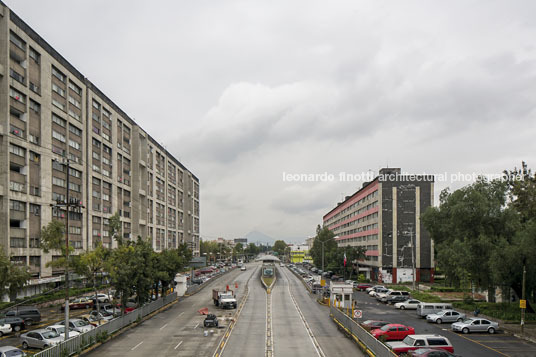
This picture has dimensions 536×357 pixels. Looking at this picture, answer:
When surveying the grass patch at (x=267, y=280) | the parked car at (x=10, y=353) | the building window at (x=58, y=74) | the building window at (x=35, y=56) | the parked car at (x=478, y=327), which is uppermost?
the building window at (x=35, y=56)

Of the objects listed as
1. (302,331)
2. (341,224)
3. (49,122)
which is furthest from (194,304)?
(341,224)

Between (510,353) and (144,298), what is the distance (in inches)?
1384

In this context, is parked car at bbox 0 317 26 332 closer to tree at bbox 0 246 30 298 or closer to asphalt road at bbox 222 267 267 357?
tree at bbox 0 246 30 298

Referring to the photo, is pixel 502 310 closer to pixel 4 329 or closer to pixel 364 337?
pixel 364 337

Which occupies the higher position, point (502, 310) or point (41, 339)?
point (41, 339)

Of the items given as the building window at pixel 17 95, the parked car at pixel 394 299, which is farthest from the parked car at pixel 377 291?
the building window at pixel 17 95

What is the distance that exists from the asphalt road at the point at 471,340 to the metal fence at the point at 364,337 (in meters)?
6.71

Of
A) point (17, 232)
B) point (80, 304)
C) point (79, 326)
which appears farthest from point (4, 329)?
point (17, 232)

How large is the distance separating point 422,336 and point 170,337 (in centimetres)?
1970

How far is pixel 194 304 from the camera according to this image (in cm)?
6231

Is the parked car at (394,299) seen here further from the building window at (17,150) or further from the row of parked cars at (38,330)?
Result: the building window at (17,150)

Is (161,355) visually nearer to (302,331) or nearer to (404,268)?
(302,331)

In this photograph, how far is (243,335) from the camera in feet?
124

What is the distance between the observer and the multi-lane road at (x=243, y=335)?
3150 cm
